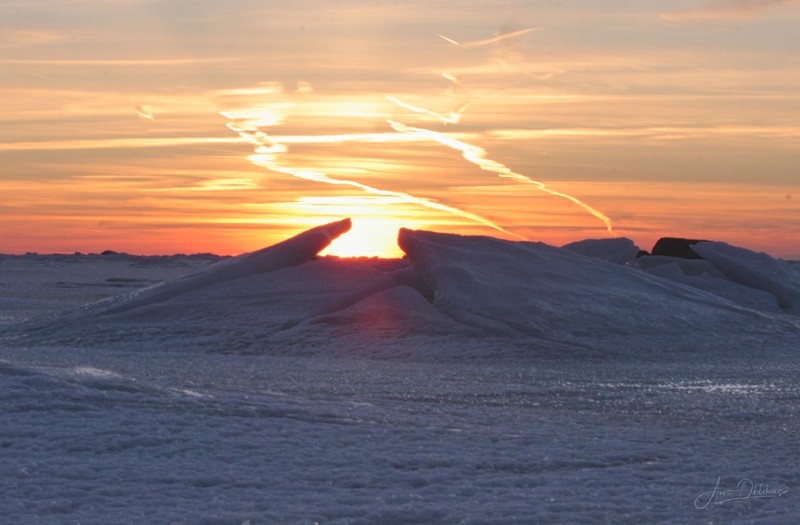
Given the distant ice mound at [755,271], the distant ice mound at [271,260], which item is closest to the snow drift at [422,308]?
the distant ice mound at [271,260]

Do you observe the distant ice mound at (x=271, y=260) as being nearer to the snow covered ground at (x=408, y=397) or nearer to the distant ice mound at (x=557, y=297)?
the snow covered ground at (x=408, y=397)

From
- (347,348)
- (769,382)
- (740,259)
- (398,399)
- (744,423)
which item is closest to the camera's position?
(744,423)

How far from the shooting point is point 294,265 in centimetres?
1044

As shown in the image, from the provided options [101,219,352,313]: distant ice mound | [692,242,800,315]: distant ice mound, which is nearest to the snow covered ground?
[101,219,352,313]: distant ice mound

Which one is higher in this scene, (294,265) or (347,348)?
(294,265)

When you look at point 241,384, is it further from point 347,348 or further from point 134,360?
point 347,348

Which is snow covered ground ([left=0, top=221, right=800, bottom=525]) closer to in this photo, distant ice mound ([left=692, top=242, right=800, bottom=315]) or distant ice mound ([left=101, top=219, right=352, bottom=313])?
distant ice mound ([left=101, top=219, right=352, bottom=313])

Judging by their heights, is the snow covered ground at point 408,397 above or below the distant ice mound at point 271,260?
below

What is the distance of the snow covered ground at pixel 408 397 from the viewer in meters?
3.07

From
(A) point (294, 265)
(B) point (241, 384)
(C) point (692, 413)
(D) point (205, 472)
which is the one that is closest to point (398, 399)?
(B) point (241, 384)

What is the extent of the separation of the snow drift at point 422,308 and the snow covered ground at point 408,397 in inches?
1.3

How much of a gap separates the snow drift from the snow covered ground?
0.03m

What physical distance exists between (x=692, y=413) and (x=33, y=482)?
328 cm

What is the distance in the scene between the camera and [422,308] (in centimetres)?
892
